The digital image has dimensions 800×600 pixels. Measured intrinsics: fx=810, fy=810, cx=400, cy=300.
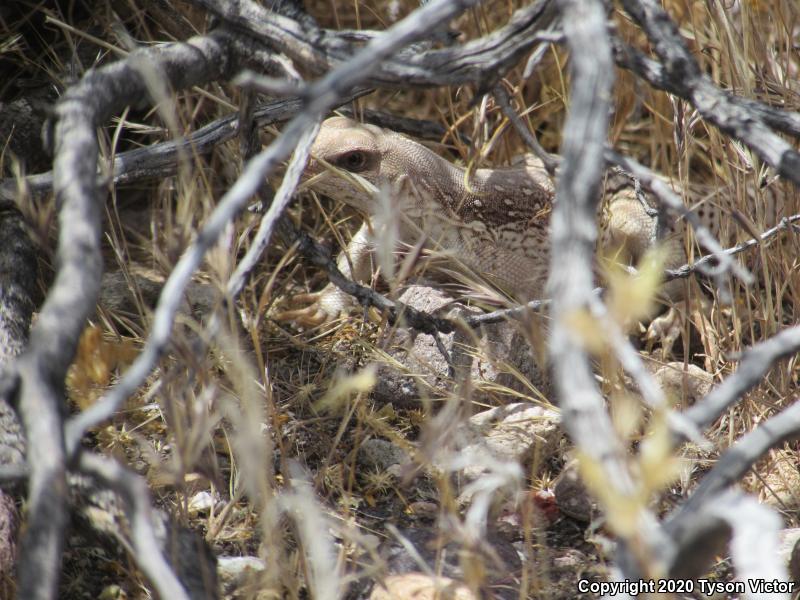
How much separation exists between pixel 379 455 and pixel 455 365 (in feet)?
1.54

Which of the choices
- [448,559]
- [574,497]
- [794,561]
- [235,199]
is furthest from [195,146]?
[794,561]

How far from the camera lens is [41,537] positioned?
1.32 meters

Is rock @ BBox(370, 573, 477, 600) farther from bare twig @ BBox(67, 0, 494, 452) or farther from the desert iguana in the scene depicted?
the desert iguana

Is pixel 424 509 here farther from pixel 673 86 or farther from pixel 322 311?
pixel 673 86

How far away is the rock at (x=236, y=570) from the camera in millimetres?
2143

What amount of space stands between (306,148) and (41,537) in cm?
112

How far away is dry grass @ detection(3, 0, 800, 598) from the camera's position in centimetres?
184

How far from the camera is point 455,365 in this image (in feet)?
9.94

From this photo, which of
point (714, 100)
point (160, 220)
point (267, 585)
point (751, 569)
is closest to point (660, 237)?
point (714, 100)

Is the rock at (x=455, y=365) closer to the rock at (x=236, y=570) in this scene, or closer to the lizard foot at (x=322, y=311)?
the lizard foot at (x=322, y=311)

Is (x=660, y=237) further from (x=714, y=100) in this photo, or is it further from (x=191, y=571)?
(x=191, y=571)

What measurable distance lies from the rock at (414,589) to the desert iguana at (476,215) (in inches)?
59.9

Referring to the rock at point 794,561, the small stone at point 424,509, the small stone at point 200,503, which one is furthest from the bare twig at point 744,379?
the small stone at point 200,503

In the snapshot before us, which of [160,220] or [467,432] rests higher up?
[160,220]
